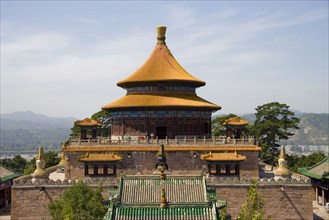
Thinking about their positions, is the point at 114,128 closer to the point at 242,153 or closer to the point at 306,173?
the point at 242,153

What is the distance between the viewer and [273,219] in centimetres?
3575

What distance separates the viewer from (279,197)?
36156mm

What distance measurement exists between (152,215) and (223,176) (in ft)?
70.9

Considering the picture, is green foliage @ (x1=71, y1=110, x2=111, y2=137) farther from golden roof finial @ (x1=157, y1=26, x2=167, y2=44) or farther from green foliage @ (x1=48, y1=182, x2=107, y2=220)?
green foliage @ (x1=48, y1=182, x2=107, y2=220)

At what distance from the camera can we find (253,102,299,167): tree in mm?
64062

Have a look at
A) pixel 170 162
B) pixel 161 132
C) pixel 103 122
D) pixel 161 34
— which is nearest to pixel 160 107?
pixel 161 132

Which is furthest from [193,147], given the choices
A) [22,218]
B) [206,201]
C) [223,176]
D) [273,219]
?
[206,201]

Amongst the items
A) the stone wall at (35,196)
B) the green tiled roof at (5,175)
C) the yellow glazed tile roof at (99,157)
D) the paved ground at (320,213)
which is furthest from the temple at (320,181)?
the green tiled roof at (5,175)

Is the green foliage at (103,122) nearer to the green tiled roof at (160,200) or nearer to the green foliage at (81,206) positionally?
the green foliage at (81,206)

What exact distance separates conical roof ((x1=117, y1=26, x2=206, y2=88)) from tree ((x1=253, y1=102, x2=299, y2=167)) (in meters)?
20.9

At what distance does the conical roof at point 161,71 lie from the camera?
151ft

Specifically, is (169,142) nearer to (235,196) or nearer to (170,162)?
(170,162)

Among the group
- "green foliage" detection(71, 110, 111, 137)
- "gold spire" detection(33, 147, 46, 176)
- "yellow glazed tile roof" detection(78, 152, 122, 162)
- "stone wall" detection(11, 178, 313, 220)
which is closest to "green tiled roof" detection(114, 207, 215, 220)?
"stone wall" detection(11, 178, 313, 220)

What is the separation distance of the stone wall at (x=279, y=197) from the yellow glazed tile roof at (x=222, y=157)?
2.98m
